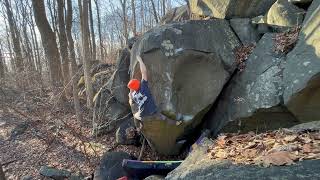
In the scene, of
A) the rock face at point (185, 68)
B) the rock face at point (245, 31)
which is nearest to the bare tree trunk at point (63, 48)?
the rock face at point (185, 68)

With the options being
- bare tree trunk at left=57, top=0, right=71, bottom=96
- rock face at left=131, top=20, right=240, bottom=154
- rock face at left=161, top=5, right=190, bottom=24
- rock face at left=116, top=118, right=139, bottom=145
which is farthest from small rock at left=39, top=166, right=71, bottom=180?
rock face at left=161, top=5, right=190, bottom=24

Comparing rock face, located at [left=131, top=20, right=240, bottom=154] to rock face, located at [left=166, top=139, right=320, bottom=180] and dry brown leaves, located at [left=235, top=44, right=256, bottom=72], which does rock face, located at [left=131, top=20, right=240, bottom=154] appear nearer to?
dry brown leaves, located at [left=235, top=44, right=256, bottom=72]

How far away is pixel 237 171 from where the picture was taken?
13.9 ft

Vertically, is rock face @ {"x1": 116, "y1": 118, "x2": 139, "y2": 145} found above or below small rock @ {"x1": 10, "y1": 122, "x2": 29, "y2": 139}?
above

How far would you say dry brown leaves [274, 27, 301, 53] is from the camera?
340 inches

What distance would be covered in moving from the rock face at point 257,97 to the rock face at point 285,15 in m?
0.99

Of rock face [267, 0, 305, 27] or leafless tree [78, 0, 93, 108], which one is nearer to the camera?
rock face [267, 0, 305, 27]

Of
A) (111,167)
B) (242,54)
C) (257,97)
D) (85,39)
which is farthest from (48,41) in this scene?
(257,97)

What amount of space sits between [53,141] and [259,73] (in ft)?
23.3

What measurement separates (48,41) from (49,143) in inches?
204

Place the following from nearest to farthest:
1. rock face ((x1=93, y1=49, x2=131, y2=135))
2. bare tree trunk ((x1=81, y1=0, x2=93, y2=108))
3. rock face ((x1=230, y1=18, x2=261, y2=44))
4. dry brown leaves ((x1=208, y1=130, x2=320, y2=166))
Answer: dry brown leaves ((x1=208, y1=130, x2=320, y2=166))
rock face ((x1=230, y1=18, x2=261, y2=44))
rock face ((x1=93, y1=49, x2=131, y2=135))
bare tree trunk ((x1=81, y1=0, x2=93, y2=108))

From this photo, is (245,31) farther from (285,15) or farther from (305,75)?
(305,75)

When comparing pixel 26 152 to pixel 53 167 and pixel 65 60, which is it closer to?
pixel 53 167

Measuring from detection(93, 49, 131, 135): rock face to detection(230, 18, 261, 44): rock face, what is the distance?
3.53 metres
